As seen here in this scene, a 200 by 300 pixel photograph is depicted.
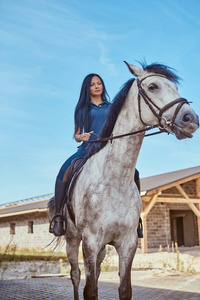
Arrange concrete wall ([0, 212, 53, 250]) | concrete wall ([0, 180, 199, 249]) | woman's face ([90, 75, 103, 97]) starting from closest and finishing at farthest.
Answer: woman's face ([90, 75, 103, 97]) < concrete wall ([0, 180, 199, 249]) < concrete wall ([0, 212, 53, 250])

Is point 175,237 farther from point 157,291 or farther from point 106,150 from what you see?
point 106,150

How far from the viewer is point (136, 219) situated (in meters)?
3.10

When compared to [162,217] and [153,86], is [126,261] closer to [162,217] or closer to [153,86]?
[153,86]

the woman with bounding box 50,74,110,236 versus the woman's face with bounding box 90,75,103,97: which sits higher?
the woman's face with bounding box 90,75,103,97

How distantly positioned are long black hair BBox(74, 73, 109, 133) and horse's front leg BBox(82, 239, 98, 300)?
1.36 meters

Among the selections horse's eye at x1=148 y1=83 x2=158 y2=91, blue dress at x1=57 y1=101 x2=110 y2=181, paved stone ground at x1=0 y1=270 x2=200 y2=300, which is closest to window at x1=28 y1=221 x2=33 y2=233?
paved stone ground at x1=0 y1=270 x2=200 y2=300

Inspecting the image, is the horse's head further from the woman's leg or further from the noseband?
the woman's leg

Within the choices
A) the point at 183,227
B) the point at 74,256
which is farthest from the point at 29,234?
the point at 74,256

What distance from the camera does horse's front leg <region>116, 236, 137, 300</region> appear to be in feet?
9.98

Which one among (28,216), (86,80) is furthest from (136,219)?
(28,216)

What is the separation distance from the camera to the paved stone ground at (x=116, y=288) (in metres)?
5.39

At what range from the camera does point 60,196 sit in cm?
381

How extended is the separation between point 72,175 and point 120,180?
85 cm

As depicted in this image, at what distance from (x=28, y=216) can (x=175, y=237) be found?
921cm
